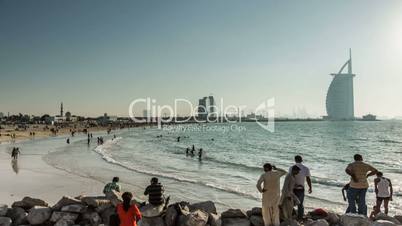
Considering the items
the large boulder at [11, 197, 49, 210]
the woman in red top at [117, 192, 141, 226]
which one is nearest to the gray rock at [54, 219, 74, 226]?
the large boulder at [11, 197, 49, 210]

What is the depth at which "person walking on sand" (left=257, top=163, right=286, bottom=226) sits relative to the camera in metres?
9.21

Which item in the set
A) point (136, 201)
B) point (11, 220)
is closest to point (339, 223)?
point (136, 201)

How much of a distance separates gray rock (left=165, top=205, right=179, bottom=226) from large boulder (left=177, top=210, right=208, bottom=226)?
146mm

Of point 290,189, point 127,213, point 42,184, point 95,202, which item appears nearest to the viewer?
point 127,213

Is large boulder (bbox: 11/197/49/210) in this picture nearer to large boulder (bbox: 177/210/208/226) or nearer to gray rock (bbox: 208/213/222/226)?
large boulder (bbox: 177/210/208/226)

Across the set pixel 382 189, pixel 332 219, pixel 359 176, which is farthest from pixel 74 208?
pixel 382 189

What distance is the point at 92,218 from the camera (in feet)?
32.9

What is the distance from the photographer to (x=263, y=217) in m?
9.55

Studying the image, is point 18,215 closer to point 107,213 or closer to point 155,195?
point 107,213

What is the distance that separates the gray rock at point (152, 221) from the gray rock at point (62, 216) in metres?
1.94

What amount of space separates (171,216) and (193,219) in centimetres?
57

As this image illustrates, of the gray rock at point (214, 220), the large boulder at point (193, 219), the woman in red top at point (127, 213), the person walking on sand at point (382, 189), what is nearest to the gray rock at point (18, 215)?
the large boulder at point (193, 219)

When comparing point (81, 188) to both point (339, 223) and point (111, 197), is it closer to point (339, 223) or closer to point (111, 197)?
point (111, 197)

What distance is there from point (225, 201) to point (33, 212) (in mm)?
9533
